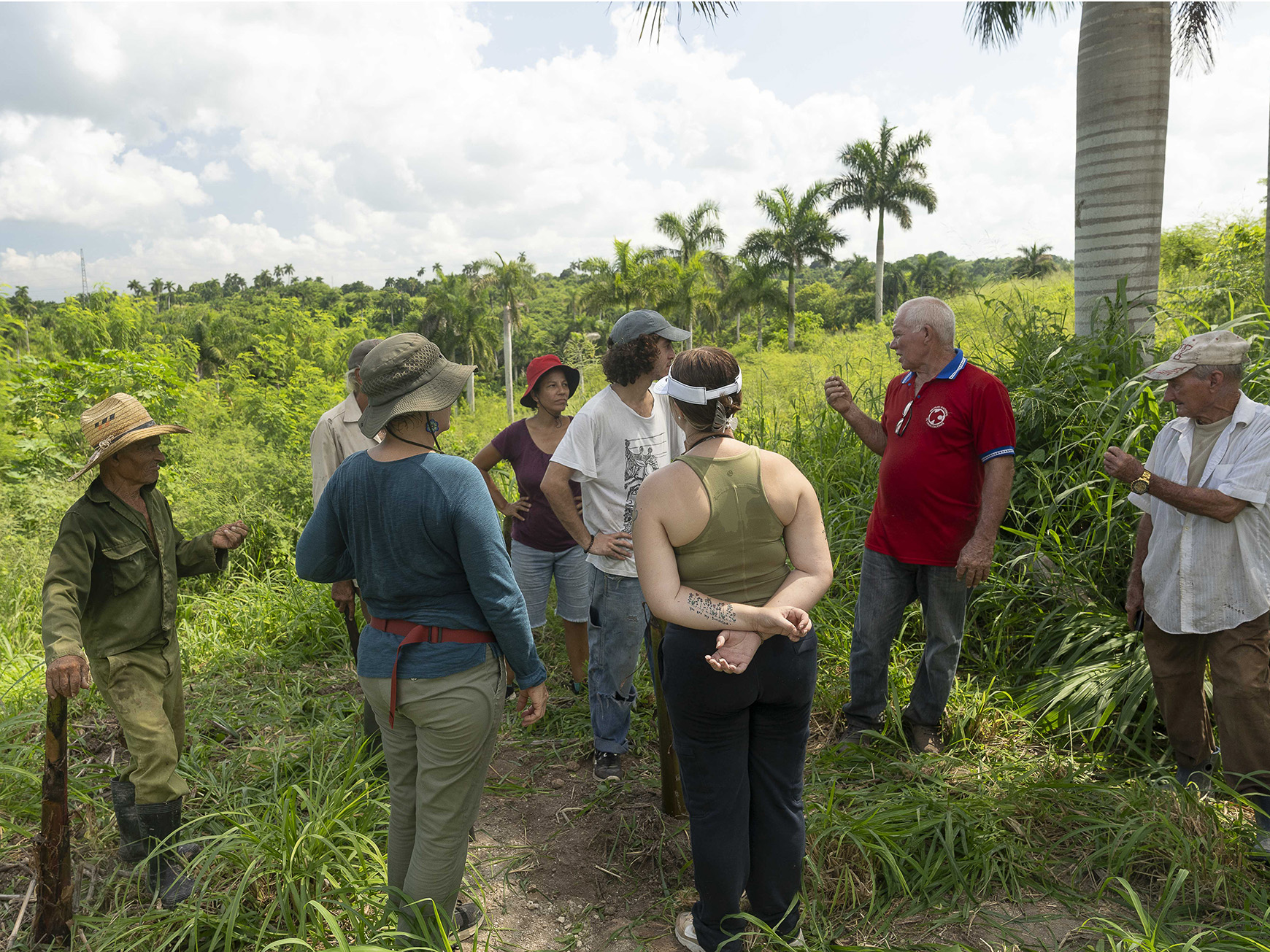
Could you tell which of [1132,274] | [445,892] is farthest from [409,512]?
[1132,274]

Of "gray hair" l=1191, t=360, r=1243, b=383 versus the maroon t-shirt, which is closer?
"gray hair" l=1191, t=360, r=1243, b=383

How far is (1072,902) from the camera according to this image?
244 centimetres

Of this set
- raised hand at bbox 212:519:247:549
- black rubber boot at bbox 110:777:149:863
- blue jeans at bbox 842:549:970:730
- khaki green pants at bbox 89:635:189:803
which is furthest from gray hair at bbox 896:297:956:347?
black rubber boot at bbox 110:777:149:863

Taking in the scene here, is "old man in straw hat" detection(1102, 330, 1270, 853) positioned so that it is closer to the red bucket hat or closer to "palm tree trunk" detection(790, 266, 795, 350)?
the red bucket hat

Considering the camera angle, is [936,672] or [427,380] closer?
[427,380]

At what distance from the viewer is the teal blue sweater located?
2064 mm

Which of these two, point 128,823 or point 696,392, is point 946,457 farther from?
point 128,823

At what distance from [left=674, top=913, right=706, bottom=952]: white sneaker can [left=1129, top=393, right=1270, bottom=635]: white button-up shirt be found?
6.71 ft

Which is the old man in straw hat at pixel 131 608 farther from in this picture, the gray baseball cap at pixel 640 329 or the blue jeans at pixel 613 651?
the gray baseball cap at pixel 640 329

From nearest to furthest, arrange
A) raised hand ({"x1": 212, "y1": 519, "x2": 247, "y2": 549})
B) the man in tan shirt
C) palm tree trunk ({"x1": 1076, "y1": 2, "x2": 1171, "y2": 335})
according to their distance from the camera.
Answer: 1. raised hand ({"x1": 212, "y1": 519, "x2": 247, "y2": 549})
2. the man in tan shirt
3. palm tree trunk ({"x1": 1076, "y1": 2, "x2": 1171, "y2": 335})

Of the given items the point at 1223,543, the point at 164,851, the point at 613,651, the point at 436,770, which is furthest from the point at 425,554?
the point at 1223,543

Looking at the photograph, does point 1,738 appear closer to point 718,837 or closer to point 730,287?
point 718,837

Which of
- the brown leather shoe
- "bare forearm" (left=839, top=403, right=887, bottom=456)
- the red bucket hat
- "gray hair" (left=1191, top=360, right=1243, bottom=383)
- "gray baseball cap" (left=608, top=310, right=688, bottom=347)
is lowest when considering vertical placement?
the brown leather shoe

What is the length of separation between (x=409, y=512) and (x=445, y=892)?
1.11 m
